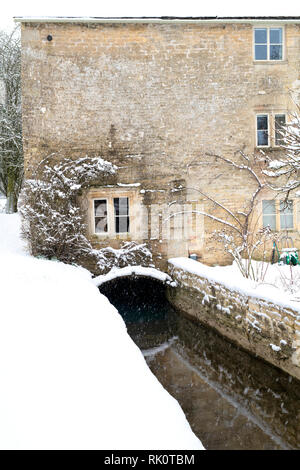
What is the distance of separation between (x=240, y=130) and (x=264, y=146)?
0.97 metres

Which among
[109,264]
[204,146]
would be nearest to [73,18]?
[204,146]

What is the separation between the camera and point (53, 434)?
2.83 metres

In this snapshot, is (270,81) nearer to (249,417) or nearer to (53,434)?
(249,417)

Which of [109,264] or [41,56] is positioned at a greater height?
[41,56]

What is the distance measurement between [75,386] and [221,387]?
15.5 ft

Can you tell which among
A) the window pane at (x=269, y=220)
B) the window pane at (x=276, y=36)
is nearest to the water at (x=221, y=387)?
the window pane at (x=269, y=220)

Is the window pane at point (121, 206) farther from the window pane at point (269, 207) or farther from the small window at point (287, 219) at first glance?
the small window at point (287, 219)

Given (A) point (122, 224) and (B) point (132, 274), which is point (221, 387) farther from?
(A) point (122, 224)

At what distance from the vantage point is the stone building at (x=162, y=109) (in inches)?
495

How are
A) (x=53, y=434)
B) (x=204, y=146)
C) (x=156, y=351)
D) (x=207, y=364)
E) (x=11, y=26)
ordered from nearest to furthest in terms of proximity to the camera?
(x=53, y=434), (x=207, y=364), (x=156, y=351), (x=204, y=146), (x=11, y=26)

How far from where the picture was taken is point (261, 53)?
13281mm

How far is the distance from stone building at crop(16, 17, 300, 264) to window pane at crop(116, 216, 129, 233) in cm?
3

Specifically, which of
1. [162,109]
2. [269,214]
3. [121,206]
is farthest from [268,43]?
[121,206]

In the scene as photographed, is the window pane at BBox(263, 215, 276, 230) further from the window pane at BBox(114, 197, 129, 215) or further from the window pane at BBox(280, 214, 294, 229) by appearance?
the window pane at BBox(114, 197, 129, 215)
